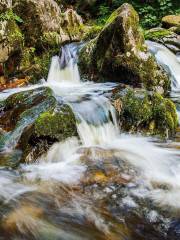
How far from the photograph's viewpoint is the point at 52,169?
4.93 metres

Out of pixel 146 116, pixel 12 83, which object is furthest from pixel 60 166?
pixel 12 83

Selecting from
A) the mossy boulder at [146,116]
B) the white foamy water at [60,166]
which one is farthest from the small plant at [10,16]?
the white foamy water at [60,166]

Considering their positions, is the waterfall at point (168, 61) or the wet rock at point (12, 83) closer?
the wet rock at point (12, 83)

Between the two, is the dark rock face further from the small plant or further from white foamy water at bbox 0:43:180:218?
the small plant

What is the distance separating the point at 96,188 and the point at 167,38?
36.7ft

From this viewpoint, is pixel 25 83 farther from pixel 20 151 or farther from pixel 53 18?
pixel 20 151

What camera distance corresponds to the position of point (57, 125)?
5438mm

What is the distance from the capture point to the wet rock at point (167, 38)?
1371cm

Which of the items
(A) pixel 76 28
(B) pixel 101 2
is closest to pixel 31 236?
(A) pixel 76 28

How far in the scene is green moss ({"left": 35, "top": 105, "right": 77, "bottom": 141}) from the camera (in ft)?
17.5

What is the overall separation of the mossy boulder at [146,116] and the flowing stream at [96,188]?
232mm

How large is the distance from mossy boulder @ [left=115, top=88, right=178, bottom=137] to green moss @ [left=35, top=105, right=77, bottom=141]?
1174 millimetres

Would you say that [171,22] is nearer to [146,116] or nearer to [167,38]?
[167,38]

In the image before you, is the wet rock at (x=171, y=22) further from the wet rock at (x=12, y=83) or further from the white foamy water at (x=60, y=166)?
the white foamy water at (x=60, y=166)
